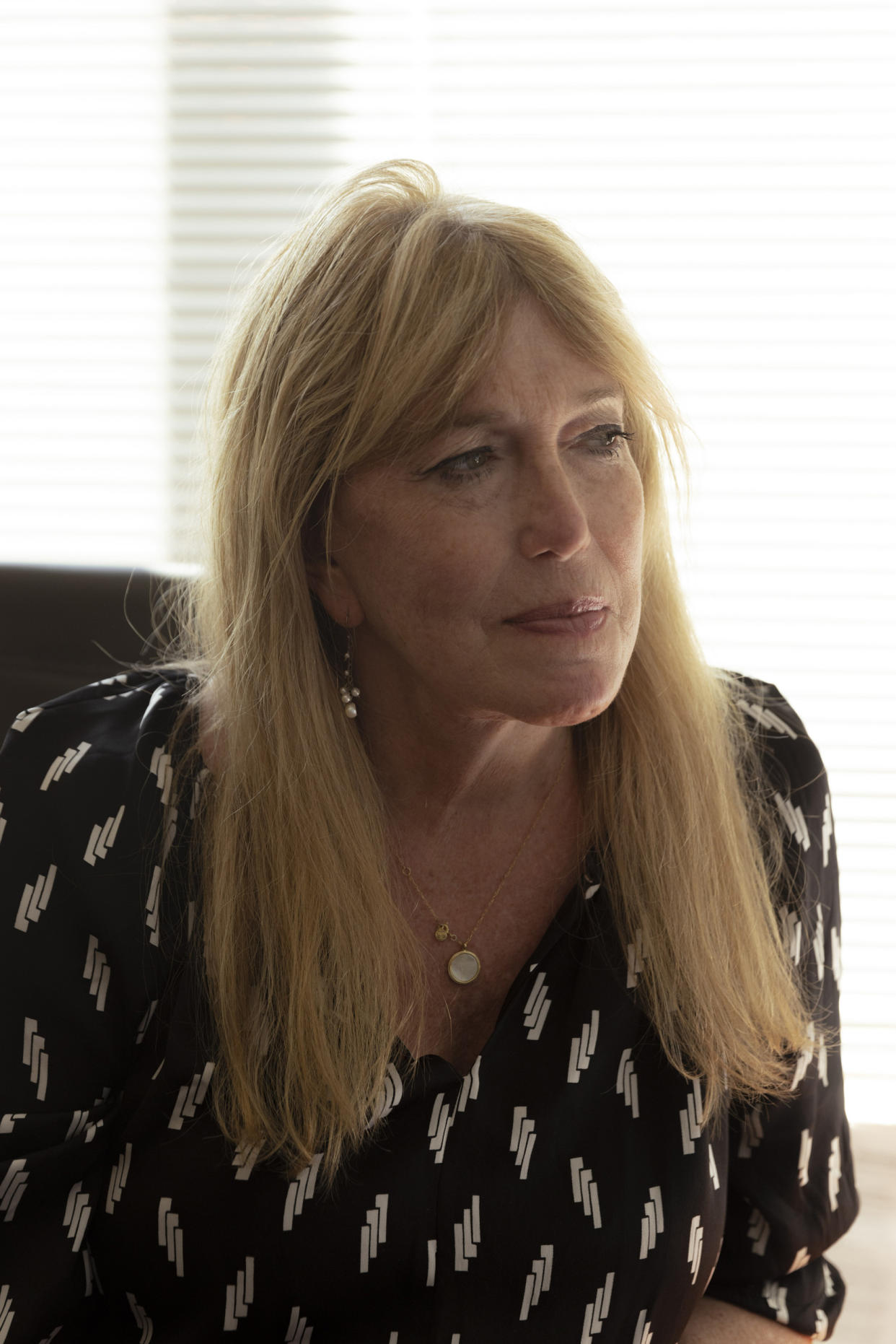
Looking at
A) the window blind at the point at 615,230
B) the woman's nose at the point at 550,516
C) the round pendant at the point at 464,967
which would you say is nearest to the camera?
the woman's nose at the point at 550,516

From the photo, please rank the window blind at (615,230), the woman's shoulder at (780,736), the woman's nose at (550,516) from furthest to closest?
the window blind at (615,230), the woman's shoulder at (780,736), the woman's nose at (550,516)

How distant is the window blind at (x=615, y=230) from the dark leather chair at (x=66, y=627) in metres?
0.73

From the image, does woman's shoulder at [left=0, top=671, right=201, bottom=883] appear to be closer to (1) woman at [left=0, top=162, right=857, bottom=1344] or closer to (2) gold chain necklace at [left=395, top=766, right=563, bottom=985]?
(1) woman at [left=0, top=162, right=857, bottom=1344]

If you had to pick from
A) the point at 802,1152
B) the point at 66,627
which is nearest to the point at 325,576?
the point at 66,627

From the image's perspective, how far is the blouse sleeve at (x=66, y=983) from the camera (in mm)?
1000

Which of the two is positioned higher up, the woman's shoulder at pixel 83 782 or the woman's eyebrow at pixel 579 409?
the woman's eyebrow at pixel 579 409

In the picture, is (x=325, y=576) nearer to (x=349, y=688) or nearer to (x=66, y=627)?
(x=349, y=688)

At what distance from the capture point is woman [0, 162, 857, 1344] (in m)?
0.98

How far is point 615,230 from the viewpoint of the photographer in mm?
1966


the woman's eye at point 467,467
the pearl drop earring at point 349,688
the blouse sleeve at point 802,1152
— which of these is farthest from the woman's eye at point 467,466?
the blouse sleeve at point 802,1152

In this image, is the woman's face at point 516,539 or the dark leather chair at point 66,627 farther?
the dark leather chair at point 66,627

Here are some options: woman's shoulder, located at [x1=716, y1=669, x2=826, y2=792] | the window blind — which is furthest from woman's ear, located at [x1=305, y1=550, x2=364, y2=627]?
the window blind

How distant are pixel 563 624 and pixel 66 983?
533mm

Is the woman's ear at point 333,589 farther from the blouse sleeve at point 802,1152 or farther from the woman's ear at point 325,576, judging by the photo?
the blouse sleeve at point 802,1152
